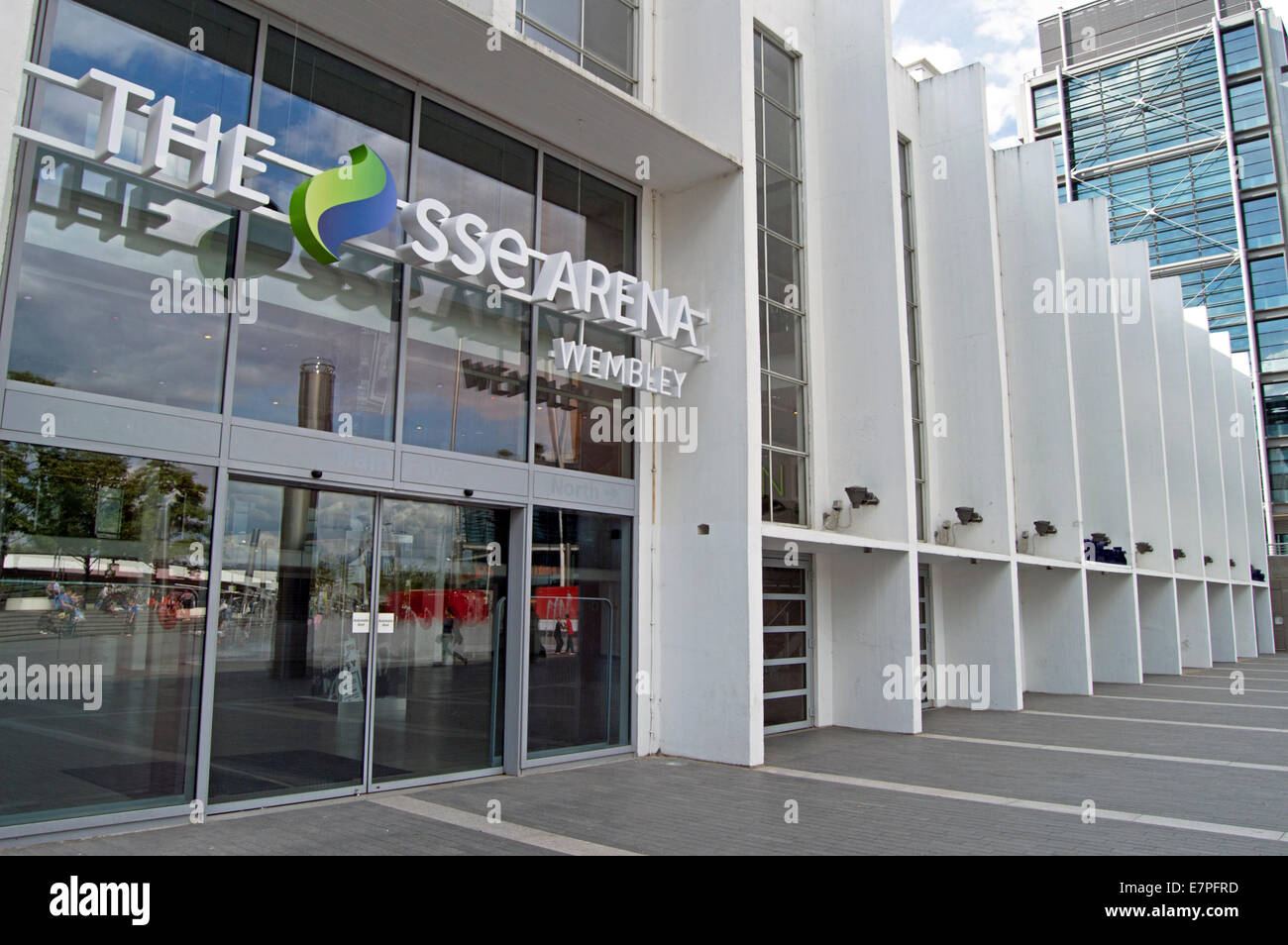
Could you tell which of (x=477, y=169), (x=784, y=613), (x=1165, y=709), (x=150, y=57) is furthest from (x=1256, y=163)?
(x=150, y=57)

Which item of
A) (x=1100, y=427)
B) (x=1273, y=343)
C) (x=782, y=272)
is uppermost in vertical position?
(x=1273, y=343)

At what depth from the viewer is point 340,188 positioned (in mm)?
7184

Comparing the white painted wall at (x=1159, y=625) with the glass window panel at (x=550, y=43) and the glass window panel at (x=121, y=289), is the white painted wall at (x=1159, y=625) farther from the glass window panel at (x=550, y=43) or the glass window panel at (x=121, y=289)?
the glass window panel at (x=121, y=289)

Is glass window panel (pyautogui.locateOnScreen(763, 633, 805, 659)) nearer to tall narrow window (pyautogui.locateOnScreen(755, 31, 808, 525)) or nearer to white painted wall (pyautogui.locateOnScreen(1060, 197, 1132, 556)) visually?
tall narrow window (pyautogui.locateOnScreen(755, 31, 808, 525))

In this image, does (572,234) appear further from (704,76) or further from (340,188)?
(340,188)

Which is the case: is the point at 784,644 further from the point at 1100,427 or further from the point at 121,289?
the point at 1100,427

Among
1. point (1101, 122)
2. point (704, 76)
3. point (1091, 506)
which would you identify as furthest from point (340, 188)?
point (1101, 122)

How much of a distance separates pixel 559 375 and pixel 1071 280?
17.0 metres

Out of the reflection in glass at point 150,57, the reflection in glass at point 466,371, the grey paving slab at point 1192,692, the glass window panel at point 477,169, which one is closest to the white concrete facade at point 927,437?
the grey paving slab at point 1192,692

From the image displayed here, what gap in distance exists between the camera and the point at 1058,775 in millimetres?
9164

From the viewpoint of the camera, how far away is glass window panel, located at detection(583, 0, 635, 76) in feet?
35.6

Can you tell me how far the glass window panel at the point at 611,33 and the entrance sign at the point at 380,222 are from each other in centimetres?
338

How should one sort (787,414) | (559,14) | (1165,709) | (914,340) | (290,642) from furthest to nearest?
(914,340) < (1165,709) < (787,414) < (559,14) < (290,642)

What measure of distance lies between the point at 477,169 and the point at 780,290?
5.38 meters
